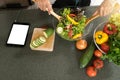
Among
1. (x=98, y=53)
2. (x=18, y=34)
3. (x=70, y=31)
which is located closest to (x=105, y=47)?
(x=98, y=53)

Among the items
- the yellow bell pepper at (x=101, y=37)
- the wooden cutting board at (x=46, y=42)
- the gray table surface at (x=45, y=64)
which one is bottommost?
the gray table surface at (x=45, y=64)

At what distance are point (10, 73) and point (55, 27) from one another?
34cm

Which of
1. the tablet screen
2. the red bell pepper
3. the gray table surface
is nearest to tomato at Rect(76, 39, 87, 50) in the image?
the gray table surface

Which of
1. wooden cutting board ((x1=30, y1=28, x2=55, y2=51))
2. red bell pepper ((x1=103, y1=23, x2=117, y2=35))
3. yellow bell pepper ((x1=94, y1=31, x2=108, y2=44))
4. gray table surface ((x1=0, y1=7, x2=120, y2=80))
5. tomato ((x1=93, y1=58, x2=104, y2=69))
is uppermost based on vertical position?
red bell pepper ((x1=103, y1=23, x2=117, y2=35))

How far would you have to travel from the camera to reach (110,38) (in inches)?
38.5

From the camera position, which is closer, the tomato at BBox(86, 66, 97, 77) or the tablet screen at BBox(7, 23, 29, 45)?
the tomato at BBox(86, 66, 97, 77)

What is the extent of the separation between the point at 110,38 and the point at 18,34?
0.48 metres

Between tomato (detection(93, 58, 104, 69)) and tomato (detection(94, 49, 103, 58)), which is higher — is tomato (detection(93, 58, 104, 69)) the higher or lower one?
the lower one

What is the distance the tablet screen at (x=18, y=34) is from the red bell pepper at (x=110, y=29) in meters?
0.42

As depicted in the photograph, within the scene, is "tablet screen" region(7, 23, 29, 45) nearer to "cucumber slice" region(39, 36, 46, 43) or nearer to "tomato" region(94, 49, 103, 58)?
"cucumber slice" region(39, 36, 46, 43)

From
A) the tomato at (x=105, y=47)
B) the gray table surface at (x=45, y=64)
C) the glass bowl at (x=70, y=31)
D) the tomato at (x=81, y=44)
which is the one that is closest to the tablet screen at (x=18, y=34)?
the gray table surface at (x=45, y=64)

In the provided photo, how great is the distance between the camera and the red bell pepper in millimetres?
998

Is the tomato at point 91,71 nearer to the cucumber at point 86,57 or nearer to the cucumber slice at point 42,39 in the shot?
the cucumber at point 86,57

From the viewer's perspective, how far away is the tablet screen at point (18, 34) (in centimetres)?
104
